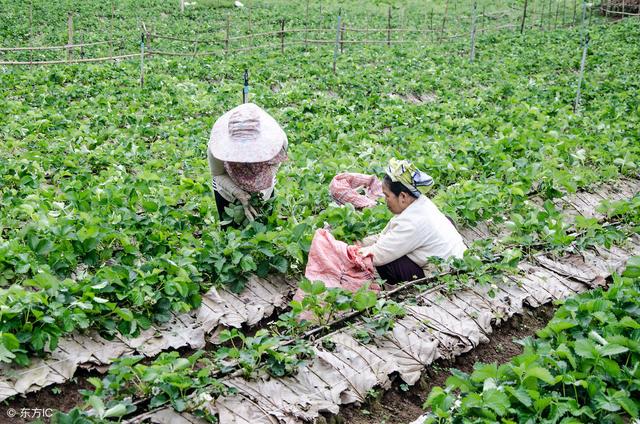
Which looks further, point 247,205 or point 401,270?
point 247,205

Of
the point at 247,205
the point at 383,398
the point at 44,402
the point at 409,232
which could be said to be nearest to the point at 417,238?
the point at 409,232

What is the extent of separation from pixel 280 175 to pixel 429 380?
10.8 ft

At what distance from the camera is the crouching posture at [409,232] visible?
4.89m

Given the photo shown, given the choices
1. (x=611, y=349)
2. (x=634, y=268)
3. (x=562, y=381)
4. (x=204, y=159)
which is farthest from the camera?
(x=204, y=159)

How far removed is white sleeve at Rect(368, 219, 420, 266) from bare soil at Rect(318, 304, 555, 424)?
2.72 feet

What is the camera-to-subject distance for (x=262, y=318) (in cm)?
489

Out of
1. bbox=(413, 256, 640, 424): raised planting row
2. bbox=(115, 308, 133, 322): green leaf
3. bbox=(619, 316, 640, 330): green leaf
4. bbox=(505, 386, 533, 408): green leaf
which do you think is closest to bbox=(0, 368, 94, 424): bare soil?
bbox=(115, 308, 133, 322): green leaf

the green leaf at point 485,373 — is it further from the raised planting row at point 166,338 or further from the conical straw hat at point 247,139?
the conical straw hat at point 247,139

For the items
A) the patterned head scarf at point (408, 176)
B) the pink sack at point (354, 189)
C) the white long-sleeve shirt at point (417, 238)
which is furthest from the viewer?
the pink sack at point (354, 189)

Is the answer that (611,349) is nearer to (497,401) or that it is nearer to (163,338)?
(497,401)

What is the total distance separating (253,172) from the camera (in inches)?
204

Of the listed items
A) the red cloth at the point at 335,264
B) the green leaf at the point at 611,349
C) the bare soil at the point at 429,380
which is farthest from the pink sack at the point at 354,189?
the green leaf at the point at 611,349

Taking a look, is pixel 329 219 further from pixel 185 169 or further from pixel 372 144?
pixel 372 144

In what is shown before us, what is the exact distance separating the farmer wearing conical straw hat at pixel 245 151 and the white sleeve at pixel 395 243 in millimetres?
964
